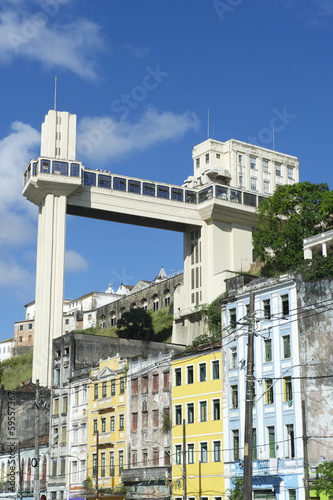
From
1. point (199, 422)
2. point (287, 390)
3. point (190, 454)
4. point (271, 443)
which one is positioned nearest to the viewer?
point (287, 390)

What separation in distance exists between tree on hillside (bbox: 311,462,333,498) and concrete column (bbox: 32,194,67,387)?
58.6 m

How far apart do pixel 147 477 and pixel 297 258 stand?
38.9m

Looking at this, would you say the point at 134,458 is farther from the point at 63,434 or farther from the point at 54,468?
the point at 54,468

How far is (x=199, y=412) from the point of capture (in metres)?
62.2

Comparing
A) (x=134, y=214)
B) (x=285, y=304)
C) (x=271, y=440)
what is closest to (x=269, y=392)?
(x=271, y=440)

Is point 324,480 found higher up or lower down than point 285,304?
lower down

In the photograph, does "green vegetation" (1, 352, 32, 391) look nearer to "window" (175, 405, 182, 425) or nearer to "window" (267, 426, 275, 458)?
"window" (175, 405, 182, 425)

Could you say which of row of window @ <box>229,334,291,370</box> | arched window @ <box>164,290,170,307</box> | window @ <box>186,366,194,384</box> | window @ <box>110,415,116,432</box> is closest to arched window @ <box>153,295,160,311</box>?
arched window @ <box>164,290,170,307</box>

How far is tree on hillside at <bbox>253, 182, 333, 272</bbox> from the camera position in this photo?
96000 mm

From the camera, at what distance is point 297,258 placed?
9538cm

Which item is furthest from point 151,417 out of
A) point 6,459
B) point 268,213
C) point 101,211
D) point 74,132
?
point 74,132

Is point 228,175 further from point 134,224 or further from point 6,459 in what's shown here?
point 6,459

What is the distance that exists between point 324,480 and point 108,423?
2874 cm

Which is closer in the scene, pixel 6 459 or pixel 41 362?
pixel 6 459
